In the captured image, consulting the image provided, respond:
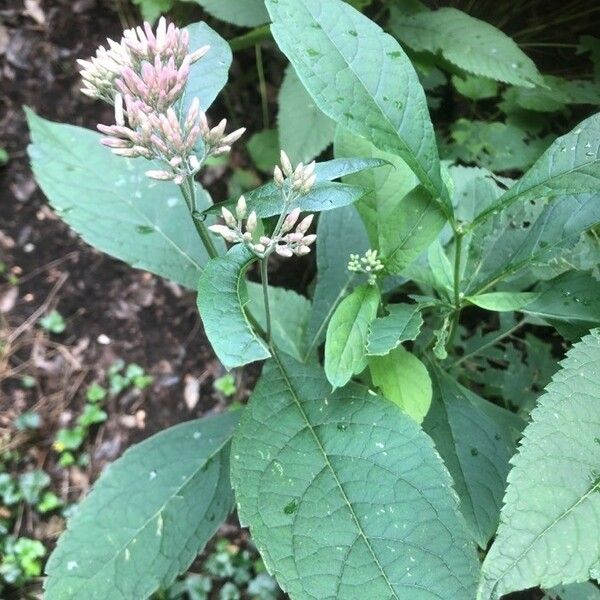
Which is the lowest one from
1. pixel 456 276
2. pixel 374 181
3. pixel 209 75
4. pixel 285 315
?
pixel 285 315

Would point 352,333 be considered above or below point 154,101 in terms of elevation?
below

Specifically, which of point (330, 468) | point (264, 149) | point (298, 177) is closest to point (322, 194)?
point (298, 177)

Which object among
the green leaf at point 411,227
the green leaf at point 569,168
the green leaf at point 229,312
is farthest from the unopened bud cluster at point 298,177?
the green leaf at point 569,168

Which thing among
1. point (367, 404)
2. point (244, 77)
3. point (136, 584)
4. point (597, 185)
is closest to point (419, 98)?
point (597, 185)

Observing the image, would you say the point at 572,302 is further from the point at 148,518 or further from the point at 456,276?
the point at 148,518

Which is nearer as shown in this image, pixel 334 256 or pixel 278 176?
pixel 278 176

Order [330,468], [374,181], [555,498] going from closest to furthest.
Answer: [555,498], [330,468], [374,181]
